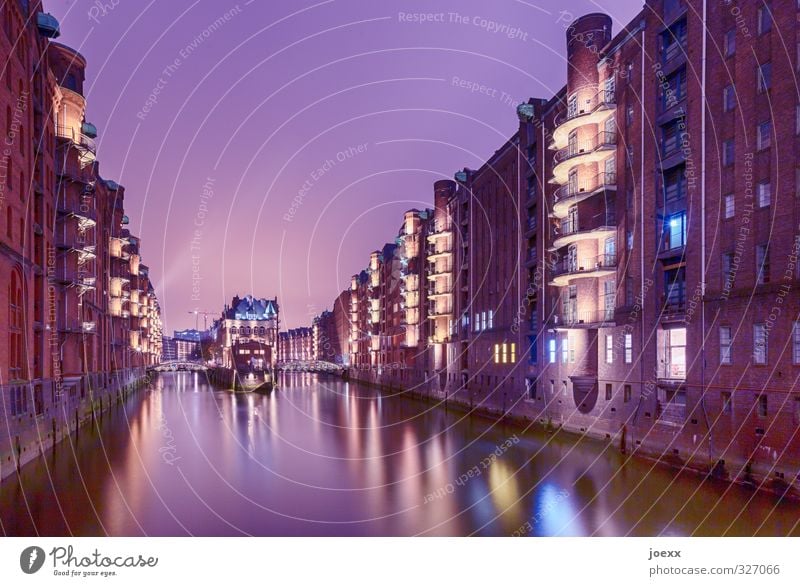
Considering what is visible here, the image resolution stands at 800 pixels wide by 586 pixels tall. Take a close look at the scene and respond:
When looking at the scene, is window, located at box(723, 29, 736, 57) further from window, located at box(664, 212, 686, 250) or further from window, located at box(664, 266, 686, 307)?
window, located at box(664, 266, 686, 307)

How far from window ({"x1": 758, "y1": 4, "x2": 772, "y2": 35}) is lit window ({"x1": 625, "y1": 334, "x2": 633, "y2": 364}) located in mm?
14544

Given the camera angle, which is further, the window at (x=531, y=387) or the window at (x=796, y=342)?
the window at (x=531, y=387)

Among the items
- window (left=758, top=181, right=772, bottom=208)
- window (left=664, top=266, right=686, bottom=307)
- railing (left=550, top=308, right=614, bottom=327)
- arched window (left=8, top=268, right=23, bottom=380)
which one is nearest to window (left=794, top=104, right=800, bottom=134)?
window (left=758, top=181, right=772, bottom=208)

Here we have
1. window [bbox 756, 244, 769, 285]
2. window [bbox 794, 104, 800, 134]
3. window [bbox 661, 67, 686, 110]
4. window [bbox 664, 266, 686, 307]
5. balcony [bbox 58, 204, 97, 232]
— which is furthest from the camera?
balcony [bbox 58, 204, 97, 232]

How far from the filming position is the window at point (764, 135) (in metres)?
22.0

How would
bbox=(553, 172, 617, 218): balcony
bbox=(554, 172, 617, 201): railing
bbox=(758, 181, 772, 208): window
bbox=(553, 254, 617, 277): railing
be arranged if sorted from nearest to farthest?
bbox=(758, 181, 772, 208): window
bbox=(553, 254, 617, 277): railing
bbox=(553, 172, 617, 218): balcony
bbox=(554, 172, 617, 201): railing

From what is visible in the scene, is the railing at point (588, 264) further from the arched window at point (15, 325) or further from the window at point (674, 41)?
the arched window at point (15, 325)

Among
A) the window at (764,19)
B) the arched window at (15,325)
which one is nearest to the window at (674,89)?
the window at (764,19)

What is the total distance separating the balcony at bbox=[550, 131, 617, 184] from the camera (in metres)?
32.2

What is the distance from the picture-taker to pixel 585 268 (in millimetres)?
33188

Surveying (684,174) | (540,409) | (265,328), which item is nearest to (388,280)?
(540,409)

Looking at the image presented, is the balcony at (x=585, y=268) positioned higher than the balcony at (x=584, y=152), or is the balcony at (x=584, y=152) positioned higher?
the balcony at (x=584, y=152)

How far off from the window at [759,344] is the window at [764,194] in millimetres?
4673

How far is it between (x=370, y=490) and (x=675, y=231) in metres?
18.6
